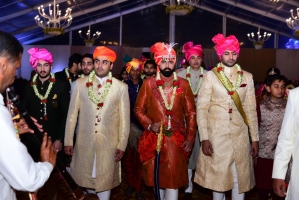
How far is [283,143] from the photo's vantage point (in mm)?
2863

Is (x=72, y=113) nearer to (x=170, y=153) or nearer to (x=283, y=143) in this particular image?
(x=170, y=153)

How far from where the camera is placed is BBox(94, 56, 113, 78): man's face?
14.4ft

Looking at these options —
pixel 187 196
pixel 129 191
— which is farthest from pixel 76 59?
pixel 187 196

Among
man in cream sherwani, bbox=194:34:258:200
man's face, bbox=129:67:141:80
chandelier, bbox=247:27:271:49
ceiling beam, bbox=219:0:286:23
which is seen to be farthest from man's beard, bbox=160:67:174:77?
chandelier, bbox=247:27:271:49

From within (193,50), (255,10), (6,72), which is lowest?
(6,72)

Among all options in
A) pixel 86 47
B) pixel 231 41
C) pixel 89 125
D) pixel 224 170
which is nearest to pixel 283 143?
pixel 224 170

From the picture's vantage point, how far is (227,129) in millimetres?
4262

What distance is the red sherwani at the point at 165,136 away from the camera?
435cm

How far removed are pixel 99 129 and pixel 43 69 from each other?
109 cm

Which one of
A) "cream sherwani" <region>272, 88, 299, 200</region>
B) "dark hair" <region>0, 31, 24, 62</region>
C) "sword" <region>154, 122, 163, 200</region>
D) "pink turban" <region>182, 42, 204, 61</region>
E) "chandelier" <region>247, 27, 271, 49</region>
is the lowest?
"sword" <region>154, 122, 163, 200</region>

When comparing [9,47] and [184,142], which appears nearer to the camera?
[9,47]

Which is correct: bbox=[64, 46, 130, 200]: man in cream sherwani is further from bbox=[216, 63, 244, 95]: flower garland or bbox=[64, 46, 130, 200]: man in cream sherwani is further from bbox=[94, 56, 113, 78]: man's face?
bbox=[216, 63, 244, 95]: flower garland

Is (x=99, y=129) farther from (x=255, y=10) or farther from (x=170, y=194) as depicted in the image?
(x=255, y=10)

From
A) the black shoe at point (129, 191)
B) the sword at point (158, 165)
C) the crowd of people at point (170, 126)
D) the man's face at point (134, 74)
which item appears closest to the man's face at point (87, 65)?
the man's face at point (134, 74)
